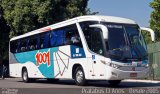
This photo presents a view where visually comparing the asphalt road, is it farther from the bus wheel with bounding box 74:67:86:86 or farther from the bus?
the bus

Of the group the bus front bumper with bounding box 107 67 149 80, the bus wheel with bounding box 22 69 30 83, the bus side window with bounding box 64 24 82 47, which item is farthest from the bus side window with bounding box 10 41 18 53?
the bus front bumper with bounding box 107 67 149 80

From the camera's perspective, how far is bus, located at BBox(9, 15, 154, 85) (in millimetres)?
17453

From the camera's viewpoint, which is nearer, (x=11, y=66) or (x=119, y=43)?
(x=119, y=43)

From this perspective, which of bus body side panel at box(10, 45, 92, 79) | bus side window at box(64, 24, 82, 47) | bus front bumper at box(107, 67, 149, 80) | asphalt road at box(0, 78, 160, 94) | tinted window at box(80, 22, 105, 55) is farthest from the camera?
bus body side panel at box(10, 45, 92, 79)

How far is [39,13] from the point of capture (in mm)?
36406

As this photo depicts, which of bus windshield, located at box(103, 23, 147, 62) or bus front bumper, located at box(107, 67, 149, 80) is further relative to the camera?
bus windshield, located at box(103, 23, 147, 62)

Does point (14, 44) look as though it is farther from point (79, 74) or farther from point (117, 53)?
point (117, 53)

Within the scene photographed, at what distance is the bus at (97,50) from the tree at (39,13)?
46.8ft

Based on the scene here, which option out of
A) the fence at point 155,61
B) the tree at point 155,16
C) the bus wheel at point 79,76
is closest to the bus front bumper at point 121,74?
the bus wheel at point 79,76

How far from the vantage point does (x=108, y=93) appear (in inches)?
583

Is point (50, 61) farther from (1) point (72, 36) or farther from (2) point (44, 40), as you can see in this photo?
(1) point (72, 36)

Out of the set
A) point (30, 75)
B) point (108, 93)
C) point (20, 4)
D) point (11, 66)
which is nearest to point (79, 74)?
point (108, 93)

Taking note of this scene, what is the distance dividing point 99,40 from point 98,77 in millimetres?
1664

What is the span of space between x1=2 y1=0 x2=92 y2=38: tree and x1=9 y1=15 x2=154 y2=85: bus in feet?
46.8
